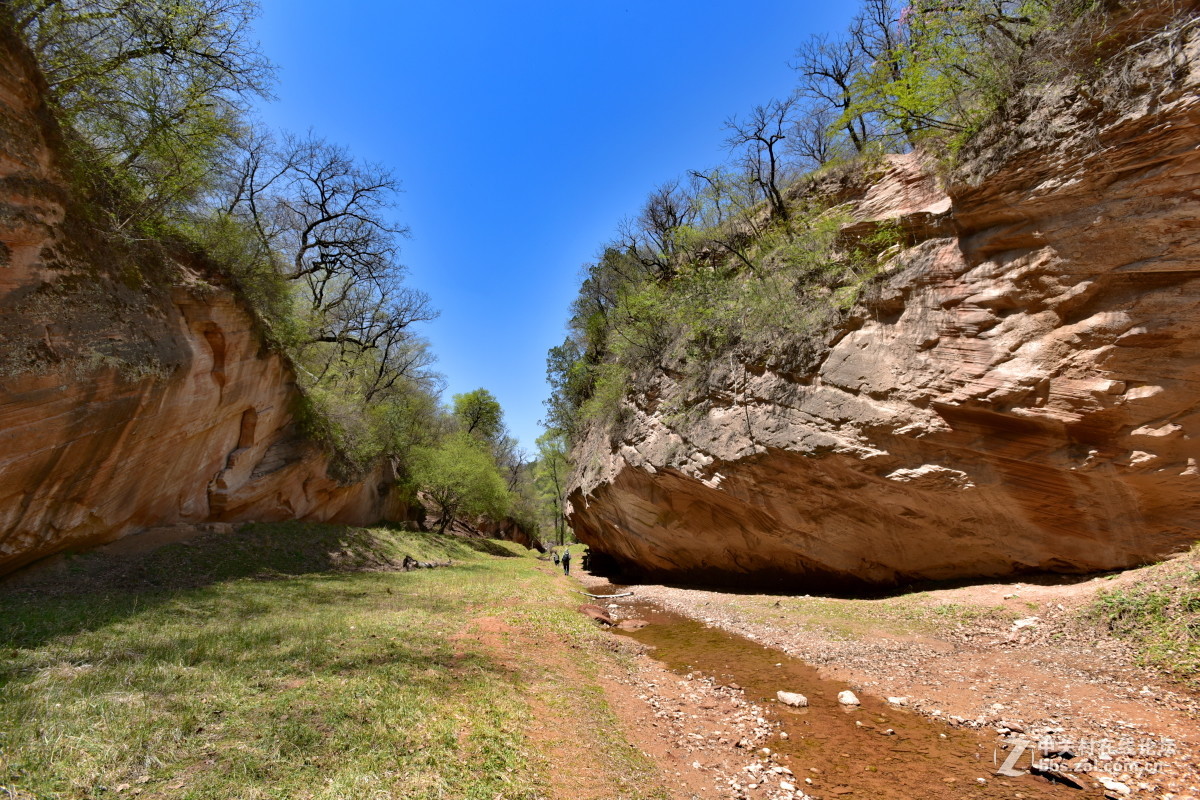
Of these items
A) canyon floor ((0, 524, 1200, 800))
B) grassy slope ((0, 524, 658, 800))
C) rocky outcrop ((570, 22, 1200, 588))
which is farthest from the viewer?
rocky outcrop ((570, 22, 1200, 588))

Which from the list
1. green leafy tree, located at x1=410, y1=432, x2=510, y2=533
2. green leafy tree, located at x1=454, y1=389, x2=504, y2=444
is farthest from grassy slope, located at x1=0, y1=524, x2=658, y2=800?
green leafy tree, located at x1=454, y1=389, x2=504, y2=444

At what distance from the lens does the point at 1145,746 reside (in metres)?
4.79

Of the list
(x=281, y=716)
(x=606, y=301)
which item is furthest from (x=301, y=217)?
(x=281, y=716)

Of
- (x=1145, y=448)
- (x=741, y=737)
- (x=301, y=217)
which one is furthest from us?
(x=301, y=217)

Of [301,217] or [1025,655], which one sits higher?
[301,217]

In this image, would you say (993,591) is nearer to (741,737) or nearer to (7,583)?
(741,737)

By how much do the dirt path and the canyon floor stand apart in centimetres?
4

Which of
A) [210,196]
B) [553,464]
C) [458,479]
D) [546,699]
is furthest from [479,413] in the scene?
[546,699]

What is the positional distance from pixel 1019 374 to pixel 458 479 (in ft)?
88.0

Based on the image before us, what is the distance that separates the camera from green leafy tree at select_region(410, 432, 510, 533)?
2878 cm

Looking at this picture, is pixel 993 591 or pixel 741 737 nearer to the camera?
pixel 741 737

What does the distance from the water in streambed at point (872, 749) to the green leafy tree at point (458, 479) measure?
923 inches

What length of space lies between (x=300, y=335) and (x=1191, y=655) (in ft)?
76.1

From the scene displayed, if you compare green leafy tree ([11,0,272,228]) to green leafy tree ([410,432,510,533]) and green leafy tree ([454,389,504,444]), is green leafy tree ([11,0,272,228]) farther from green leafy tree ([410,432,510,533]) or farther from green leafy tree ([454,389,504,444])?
green leafy tree ([454,389,504,444])
